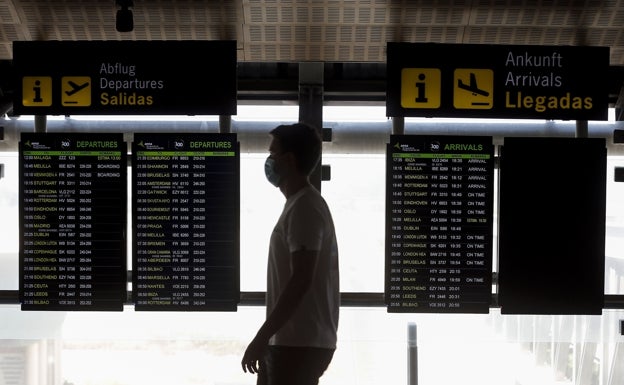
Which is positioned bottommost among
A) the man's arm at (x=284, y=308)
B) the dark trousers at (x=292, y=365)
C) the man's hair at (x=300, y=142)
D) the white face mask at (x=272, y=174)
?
the dark trousers at (x=292, y=365)

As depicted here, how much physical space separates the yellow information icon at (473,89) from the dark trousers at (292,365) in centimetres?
239

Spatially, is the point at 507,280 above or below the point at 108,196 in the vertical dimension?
below

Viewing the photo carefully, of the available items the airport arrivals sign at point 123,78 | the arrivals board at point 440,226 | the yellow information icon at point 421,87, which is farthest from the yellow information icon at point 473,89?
the airport arrivals sign at point 123,78

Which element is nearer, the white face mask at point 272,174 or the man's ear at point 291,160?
the man's ear at point 291,160

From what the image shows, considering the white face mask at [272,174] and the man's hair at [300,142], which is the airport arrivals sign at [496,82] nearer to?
the white face mask at [272,174]

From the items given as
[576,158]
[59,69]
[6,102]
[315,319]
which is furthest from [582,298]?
[6,102]

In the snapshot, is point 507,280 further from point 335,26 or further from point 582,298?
point 335,26

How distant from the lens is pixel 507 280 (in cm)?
448

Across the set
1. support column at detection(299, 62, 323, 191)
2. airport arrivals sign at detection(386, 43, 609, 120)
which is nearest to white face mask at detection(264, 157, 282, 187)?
airport arrivals sign at detection(386, 43, 609, 120)

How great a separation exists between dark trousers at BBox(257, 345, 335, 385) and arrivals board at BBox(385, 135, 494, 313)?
2044mm

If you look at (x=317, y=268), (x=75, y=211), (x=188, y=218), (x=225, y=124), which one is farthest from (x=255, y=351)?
(x=225, y=124)

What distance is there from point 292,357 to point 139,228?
224 centimetres

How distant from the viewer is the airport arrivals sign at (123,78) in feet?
14.2

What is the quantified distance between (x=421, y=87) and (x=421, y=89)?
0.04 ft
